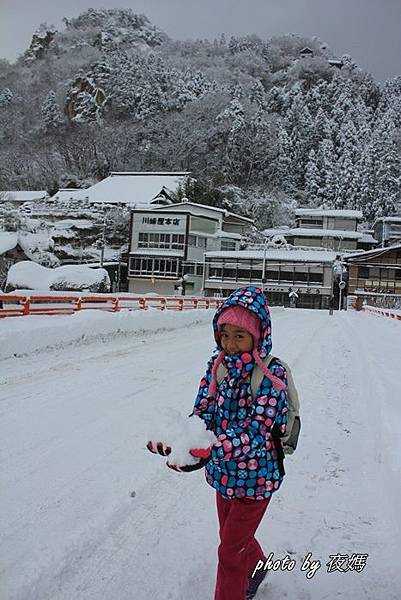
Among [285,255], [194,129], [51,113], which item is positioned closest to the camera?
[285,255]

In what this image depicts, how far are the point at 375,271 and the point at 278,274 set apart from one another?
8325mm

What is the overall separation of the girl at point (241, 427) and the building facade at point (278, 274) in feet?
136

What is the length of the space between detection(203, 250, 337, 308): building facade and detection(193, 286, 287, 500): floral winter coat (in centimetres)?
4134

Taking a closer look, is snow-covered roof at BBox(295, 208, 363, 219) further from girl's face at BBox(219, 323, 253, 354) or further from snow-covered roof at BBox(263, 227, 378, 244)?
girl's face at BBox(219, 323, 253, 354)

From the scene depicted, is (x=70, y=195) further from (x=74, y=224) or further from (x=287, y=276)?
(x=287, y=276)

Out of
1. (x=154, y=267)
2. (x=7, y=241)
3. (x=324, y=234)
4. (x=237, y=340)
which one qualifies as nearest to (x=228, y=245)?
(x=154, y=267)

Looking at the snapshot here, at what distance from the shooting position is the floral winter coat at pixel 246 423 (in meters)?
1.97

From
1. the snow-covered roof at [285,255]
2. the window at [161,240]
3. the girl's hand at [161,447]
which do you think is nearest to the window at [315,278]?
the snow-covered roof at [285,255]

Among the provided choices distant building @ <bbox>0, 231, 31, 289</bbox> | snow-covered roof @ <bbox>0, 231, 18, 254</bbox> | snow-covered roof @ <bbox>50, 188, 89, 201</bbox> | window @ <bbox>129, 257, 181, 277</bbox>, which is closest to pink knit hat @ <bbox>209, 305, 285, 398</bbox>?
distant building @ <bbox>0, 231, 31, 289</bbox>

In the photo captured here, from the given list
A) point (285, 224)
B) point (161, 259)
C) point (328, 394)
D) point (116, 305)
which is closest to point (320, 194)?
point (285, 224)

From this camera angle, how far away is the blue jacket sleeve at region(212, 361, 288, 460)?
194 centimetres

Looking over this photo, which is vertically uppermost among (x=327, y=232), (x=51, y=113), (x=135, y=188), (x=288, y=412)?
(x=51, y=113)

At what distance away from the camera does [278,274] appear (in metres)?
44.8

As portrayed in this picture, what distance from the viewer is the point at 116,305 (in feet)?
53.7
